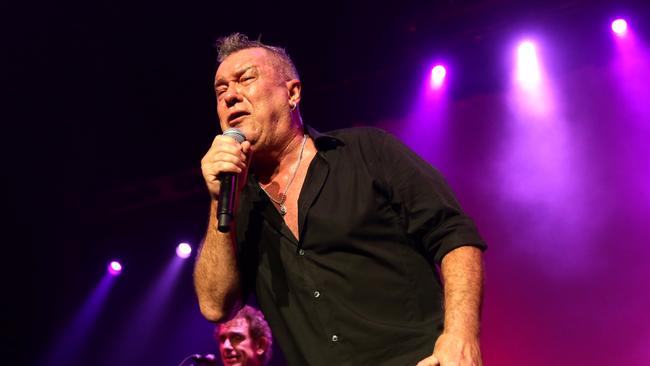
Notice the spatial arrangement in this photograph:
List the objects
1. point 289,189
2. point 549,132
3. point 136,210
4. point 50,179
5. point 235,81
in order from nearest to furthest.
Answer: point 289,189 → point 235,81 → point 549,132 → point 50,179 → point 136,210

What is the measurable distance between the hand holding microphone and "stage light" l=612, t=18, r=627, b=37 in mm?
4919

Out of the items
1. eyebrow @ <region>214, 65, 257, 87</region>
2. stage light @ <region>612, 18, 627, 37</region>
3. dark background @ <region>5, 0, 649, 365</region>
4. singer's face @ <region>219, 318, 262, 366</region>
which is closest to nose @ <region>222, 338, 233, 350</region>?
singer's face @ <region>219, 318, 262, 366</region>

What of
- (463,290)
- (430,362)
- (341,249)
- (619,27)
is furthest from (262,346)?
(619,27)

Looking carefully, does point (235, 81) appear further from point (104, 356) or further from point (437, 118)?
point (104, 356)

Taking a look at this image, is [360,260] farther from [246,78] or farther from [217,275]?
[246,78]

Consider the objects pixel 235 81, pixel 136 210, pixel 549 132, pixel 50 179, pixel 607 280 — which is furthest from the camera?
pixel 136 210

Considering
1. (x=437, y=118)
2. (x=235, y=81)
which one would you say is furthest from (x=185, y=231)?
(x=235, y=81)

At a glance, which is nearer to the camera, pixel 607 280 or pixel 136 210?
pixel 607 280

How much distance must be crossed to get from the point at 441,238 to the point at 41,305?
6.52 m

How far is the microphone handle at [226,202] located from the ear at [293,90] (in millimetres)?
762

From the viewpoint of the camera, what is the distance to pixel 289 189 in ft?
7.30

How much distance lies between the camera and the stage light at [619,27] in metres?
5.69

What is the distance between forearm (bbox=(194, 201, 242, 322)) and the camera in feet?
6.71

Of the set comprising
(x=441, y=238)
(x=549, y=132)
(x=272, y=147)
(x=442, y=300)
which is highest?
(x=549, y=132)
